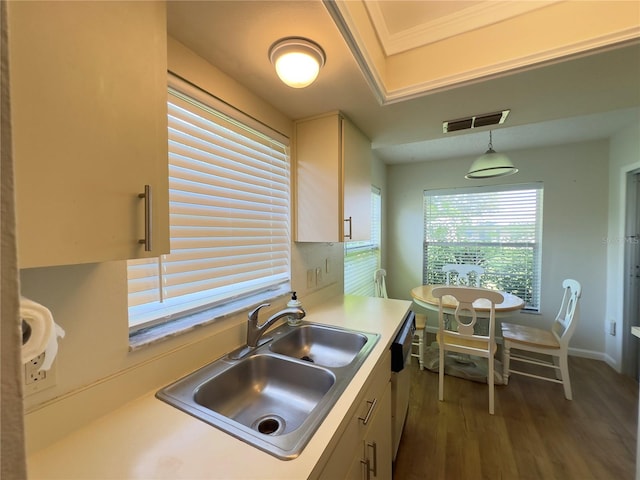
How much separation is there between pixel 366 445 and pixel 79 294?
1.07m

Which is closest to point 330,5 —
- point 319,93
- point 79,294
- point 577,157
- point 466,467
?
point 319,93

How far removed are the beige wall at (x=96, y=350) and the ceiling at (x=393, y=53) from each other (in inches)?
7.7

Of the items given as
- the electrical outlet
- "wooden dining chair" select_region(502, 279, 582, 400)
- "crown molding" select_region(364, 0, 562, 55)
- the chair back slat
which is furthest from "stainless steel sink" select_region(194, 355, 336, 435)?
the chair back slat

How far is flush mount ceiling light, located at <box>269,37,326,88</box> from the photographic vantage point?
0.95 meters

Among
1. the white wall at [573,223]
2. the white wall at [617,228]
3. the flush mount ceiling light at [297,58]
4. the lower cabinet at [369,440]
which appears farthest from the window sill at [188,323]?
the white wall at [617,228]

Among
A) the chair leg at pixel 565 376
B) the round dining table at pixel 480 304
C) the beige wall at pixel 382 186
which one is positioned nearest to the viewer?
the chair leg at pixel 565 376

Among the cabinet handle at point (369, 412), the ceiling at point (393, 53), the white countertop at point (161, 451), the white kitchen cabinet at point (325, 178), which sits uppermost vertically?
the ceiling at point (393, 53)

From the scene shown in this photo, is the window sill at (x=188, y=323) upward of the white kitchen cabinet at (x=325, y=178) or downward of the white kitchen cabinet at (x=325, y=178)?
downward

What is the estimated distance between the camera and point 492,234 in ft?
10.7

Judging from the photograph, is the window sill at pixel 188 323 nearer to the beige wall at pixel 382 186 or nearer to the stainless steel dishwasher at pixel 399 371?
the stainless steel dishwasher at pixel 399 371

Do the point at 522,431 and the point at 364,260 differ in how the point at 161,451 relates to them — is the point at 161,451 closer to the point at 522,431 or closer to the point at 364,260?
the point at 522,431

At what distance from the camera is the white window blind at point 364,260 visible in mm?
2682

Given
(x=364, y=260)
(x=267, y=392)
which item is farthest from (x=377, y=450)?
(x=364, y=260)

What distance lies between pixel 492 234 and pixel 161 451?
12.3 feet
